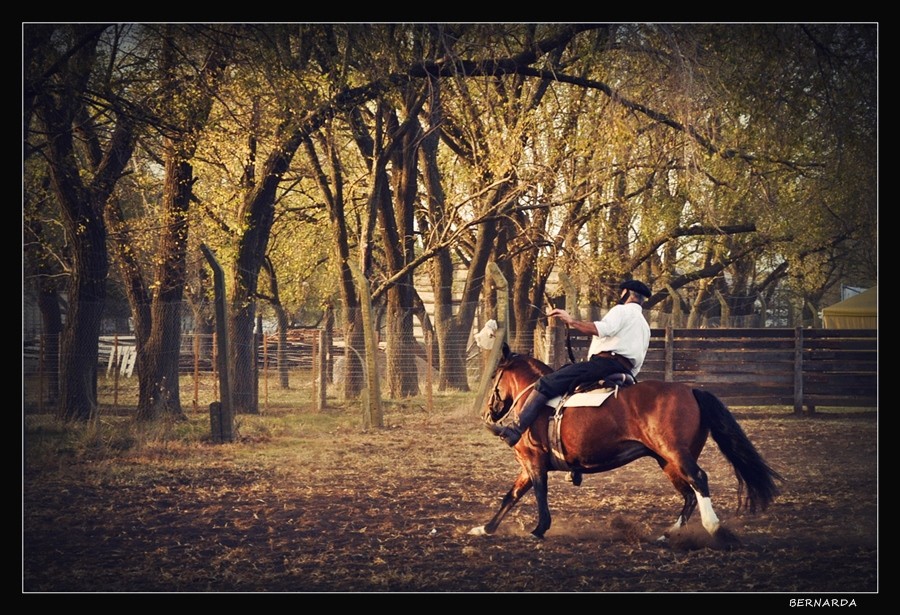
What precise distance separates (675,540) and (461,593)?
2095 mm

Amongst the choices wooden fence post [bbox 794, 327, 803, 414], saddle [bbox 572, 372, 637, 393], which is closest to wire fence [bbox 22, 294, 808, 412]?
wooden fence post [bbox 794, 327, 803, 414]

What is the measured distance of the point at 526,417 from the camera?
34.1ft

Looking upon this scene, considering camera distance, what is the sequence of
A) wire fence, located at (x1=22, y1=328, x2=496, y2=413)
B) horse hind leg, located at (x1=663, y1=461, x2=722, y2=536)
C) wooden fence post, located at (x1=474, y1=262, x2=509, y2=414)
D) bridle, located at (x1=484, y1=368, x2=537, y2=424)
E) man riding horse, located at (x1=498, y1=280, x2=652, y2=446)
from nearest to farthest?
horse hind leg, located at (x1=663, y1=461, x2=722, y2=536) < man riding horse, located at (x1=498, y1=280, x2=652, y2=446) < bridle, located at (x1=484, y1=368, x2=537, y2=424) < wire fence, located at (x1=22, y1=328, x2=496, y2=413) < wooden fence post, located at (x1=474, y1=262, x2=509, y2=414)

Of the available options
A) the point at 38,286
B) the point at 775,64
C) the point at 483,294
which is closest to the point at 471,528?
the point at 775,64

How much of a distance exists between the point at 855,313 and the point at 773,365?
25.9 feet

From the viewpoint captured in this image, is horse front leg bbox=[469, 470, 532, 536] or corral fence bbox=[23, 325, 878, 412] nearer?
horse front leg bbox=[469, 470, 532, 536]

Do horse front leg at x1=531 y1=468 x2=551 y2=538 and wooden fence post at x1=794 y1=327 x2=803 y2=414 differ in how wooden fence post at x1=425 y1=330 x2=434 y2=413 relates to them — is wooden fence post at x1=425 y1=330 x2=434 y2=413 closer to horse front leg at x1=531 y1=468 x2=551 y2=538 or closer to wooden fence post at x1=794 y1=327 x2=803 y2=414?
wooden fence post at x1=794 y1=327 x2=803 y2=414

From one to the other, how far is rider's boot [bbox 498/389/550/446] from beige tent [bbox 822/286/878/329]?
19.5 metres

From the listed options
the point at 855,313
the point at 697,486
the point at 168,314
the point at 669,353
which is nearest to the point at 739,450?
the point at 697,486

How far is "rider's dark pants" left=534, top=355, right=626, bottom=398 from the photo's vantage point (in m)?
10.3

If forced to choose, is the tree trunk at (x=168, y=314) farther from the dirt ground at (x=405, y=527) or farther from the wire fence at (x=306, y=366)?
the dirt ground at (x=405, y=527)

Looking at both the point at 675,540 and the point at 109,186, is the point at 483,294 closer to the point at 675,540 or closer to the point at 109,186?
the point at 109,186

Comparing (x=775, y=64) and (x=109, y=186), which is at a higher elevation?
(x=775, y=64)

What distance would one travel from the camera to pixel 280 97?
593 inches
